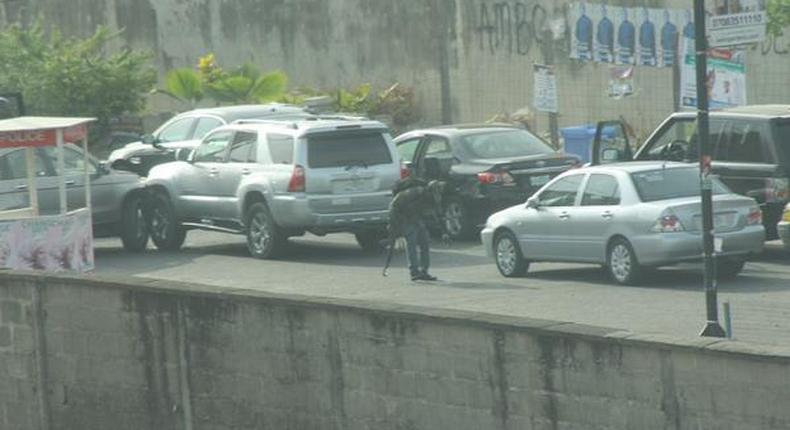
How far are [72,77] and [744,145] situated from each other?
1810cm

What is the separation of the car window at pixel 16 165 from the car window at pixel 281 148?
2991 millimetres

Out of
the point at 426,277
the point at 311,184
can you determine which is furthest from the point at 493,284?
the point at 311,184

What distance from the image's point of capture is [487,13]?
3431 centimetres

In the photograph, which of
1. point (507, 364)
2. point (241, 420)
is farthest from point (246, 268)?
point (507, 364)

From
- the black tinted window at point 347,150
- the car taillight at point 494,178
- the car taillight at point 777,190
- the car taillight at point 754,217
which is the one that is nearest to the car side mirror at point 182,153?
the black tinted window at point 347,150

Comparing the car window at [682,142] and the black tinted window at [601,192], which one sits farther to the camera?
the car window at [682,142]

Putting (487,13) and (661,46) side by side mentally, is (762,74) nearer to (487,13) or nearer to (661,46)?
(661,46)

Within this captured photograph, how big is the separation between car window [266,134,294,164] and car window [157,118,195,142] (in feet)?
20.8

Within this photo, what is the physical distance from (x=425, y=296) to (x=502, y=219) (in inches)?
88.6

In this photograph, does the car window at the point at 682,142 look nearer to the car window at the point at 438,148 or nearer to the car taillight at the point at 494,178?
the car taillight at the point at 494,178

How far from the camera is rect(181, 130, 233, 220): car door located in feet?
76.3

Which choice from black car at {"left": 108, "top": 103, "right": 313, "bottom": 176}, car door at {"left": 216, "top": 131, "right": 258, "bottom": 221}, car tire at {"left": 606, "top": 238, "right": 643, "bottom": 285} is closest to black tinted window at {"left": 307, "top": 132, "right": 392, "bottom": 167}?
car door at {"left": 216, "top": 131, "right": 258, "bottom": 221}

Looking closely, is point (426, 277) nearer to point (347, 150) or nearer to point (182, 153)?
point (347, 150)

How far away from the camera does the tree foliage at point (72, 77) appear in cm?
3519
